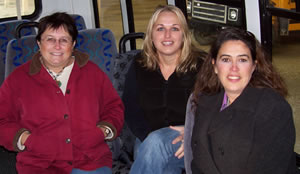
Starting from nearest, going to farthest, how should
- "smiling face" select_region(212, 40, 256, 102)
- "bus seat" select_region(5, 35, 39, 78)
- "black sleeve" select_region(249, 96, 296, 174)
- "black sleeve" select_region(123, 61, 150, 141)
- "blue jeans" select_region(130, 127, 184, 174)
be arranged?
1. "black sleeve" select_region(249, 96, 296, 174)
2. "smiling face" select_region(212, 40, 256, 102)
3. "blue jeans" select_region(130, 127, 184, 174)
4. "black sleeve" select_region(123, 61, 150, 141)
5. "bus seat" select_region(5, 35, 39, 78)

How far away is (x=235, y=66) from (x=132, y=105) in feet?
2.76

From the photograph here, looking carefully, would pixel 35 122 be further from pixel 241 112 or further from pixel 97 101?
pixel 241 112

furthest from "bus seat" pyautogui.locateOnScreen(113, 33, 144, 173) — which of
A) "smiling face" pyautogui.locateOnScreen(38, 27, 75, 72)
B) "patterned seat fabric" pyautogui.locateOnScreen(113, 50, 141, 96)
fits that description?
"smiling face" pyautogui.locateOnScreen(38, 27, 75, 72)

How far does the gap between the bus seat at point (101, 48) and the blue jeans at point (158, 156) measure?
82 cm

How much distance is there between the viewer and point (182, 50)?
2246mm

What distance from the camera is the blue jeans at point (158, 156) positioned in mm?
1996

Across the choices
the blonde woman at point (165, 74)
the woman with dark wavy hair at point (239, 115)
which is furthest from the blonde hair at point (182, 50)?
the woman with dark wavy hair at point (239, 115)

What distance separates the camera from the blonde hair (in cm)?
222

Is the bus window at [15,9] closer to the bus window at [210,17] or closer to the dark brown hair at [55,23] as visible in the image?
the bus window at [210,17]

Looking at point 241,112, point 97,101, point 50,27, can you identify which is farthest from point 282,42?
point 50,27

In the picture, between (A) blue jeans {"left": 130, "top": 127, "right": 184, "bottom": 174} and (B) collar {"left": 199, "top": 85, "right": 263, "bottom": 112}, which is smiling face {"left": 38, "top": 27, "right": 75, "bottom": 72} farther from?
(B) collar {"left": 199, "top": 85, "right": 263, "bottom": 112}

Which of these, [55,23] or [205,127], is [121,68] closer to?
[55,23]

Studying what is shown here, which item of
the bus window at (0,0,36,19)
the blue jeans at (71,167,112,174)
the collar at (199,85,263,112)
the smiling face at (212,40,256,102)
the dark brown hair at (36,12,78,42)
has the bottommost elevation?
the blue jeans at (71,167,112,174)

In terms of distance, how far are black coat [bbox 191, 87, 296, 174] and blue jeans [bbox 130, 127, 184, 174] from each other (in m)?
0.21
